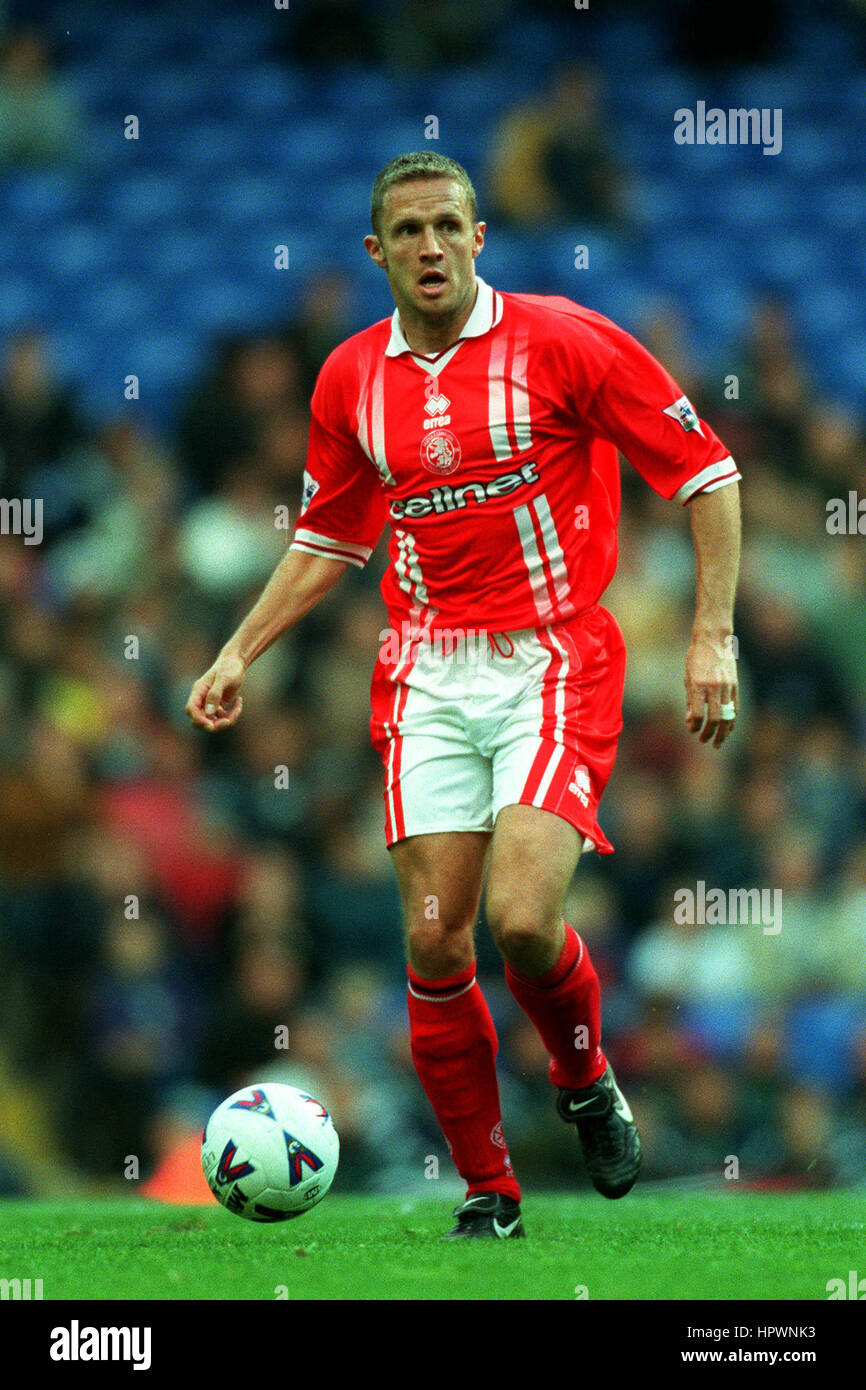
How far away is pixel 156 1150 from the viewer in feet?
26.0

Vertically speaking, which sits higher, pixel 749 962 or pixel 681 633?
pixel 681 633

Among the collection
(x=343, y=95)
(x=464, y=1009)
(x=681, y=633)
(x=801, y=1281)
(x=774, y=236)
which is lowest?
(x=801, y=1281)

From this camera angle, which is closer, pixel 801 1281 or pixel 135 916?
pixel 801 1281

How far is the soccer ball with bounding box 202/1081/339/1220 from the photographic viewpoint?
491 cm

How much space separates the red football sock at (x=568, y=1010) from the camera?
5047 mm

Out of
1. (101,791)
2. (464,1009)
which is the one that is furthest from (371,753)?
(464,1009)

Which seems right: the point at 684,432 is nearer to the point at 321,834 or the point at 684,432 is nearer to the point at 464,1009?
the point at 464,1009

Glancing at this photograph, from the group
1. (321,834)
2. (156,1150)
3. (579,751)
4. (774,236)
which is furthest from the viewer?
(774,236)

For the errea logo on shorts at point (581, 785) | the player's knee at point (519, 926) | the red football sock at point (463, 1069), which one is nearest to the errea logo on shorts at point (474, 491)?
the errea logo on shorts at point (581, 785)

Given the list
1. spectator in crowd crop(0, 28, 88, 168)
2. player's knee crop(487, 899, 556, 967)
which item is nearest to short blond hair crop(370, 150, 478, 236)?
player's knee crop(487, 899, 556, 967)

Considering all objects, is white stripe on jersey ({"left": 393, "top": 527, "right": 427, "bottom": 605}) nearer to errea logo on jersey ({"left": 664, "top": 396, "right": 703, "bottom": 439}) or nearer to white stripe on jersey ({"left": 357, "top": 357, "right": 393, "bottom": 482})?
white stripe on jersey ({"left": 357, "top": 357, "right": 393, "bottom": 482})

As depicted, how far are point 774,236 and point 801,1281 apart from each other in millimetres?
8844

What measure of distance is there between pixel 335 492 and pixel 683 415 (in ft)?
3.31

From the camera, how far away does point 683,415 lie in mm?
5086
